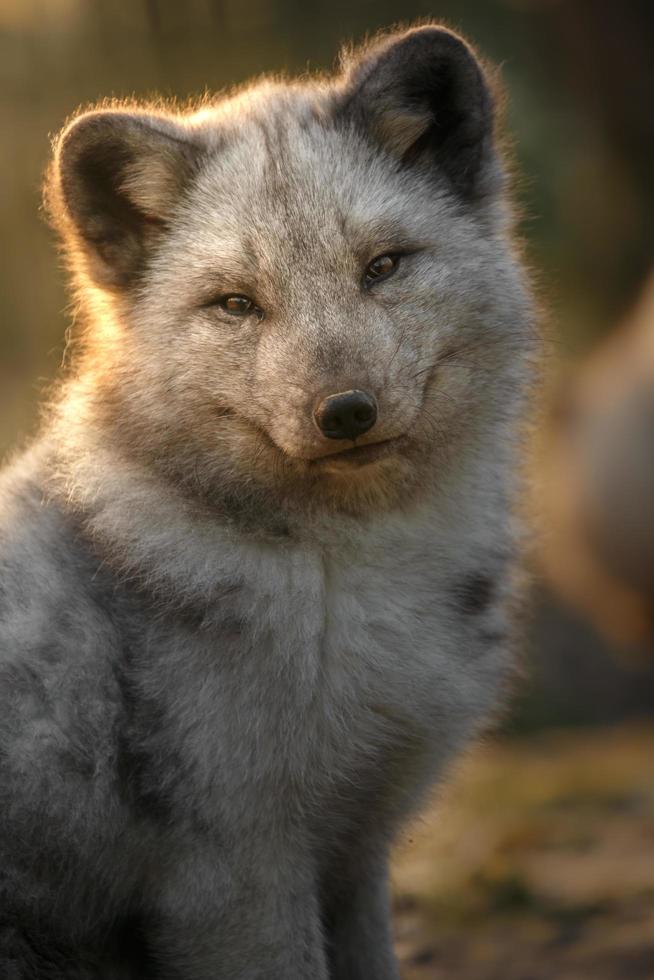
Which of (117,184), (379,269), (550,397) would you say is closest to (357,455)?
(379,269)

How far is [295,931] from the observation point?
3.45 metres

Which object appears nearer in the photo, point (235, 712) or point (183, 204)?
point (235, 712)

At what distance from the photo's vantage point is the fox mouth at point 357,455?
134 inches

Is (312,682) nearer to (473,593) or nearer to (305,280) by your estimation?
(473,593)

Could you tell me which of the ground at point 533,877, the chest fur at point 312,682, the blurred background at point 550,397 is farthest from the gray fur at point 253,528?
the ground at point 533,877

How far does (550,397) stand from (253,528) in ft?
22.0

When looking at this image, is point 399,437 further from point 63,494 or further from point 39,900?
point 39,900

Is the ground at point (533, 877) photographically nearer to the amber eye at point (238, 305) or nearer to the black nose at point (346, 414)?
the black nose at point (346, 414)

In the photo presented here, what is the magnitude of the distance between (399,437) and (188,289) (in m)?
0.70

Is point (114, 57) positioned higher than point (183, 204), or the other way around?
point (183, 204)

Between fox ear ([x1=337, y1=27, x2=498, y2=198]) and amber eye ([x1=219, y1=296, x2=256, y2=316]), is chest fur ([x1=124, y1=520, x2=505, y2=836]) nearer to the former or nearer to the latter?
amber eye ([x1=219, y1=296, x2=256, y2=316])

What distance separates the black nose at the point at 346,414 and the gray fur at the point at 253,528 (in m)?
0.05

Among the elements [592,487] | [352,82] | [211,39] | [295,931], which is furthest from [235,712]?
[211,39]

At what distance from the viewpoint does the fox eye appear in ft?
→ 11.6
